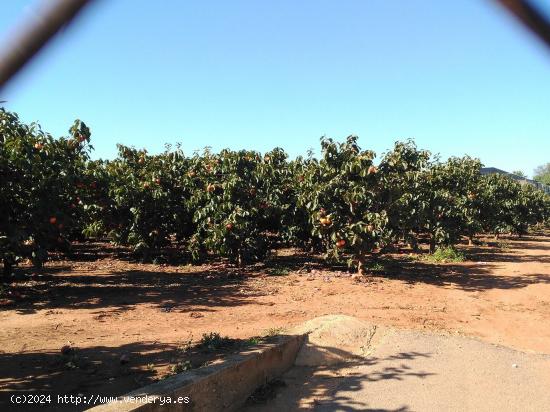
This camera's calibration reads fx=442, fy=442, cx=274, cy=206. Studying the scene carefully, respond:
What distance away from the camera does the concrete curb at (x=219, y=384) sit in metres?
3.38

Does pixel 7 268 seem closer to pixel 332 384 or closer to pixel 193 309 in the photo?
pixel 193 309

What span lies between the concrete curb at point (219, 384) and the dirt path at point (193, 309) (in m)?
0.87

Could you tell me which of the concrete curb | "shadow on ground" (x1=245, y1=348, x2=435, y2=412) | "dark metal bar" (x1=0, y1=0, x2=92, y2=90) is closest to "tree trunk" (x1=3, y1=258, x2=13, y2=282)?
the concrete curb

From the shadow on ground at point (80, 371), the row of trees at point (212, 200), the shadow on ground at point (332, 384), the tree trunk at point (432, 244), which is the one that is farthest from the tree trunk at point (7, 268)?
the tree trunk at point (432, 244)

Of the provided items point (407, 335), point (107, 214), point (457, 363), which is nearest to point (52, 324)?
point (407, 335)

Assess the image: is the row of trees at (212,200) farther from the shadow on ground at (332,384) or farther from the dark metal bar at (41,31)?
the dark metal bar at (41,31)

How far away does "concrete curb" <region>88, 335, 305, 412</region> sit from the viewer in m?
3.38

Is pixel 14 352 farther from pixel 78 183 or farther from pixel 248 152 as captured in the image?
pixel 248 152

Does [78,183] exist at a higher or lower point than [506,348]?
higher

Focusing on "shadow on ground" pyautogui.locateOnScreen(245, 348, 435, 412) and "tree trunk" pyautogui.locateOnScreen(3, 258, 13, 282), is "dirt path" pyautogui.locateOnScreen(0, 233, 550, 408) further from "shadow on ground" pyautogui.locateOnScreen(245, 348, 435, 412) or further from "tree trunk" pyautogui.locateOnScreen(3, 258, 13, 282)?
"shadow on ground" pyautogui.locateOnScreen(245, 348, 435, 412)

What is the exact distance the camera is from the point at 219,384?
4074mm

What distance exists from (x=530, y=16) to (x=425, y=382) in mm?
4589

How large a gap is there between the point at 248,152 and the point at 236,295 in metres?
5.37

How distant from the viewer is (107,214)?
12.6 meters
